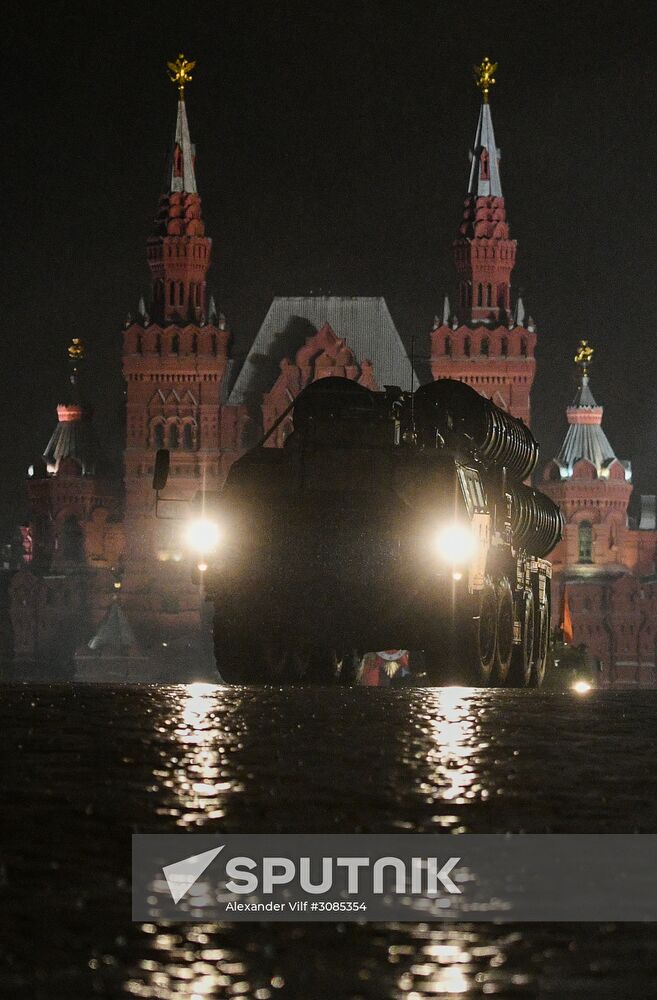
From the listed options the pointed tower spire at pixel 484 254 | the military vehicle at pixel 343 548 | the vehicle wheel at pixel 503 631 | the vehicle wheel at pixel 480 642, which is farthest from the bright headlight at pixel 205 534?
the pointed tower spire at pixel 484 254

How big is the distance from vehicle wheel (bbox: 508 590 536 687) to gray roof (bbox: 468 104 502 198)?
65550 millimetres

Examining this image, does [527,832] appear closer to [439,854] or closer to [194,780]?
[439,854]

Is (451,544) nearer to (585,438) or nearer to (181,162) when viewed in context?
(181,162)

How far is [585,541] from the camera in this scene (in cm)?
10350

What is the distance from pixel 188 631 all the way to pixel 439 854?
92113 mm

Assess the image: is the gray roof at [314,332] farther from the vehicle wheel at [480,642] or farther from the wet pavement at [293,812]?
the wet pavement at [293,812]

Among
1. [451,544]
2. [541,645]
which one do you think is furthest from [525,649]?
[451,544]

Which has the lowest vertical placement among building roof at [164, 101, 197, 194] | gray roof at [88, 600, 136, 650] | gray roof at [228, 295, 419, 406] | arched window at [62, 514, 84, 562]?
gray roof at [88, 600, 136, 650]

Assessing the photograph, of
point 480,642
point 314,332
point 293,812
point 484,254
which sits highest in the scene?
point 484,254

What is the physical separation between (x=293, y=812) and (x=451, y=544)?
18.5 metres

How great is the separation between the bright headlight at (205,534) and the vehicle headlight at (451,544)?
3.26 m

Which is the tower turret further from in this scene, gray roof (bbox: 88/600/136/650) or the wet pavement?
the wet pavement

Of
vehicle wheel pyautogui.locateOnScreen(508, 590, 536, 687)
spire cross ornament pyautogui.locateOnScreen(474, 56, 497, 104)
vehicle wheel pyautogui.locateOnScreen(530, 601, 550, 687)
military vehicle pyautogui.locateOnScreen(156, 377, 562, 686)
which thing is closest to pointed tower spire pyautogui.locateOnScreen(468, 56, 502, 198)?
spire cross ornament pyautogui.locateOnScreen(474, 56, 497, 104)

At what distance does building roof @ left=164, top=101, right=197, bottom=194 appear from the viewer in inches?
3981
